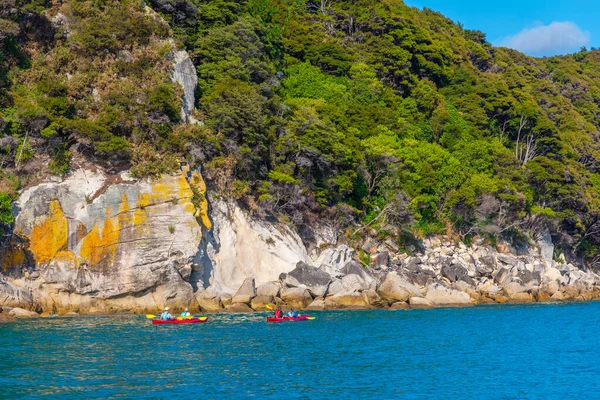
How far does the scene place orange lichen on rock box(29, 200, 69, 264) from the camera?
3400cm

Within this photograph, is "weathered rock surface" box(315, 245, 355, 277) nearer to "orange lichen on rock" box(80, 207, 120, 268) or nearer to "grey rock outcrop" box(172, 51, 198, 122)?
→ "grey rock outcrop" box(172, 51, 198, 122)

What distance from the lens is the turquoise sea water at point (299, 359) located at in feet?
64.6

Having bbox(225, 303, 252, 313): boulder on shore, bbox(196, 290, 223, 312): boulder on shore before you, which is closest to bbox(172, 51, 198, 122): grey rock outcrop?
bbox(196, 290, 223, 312): boulder on shore

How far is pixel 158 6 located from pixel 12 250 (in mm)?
23915

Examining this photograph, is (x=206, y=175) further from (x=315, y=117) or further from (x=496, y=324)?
(x=496, y=324)

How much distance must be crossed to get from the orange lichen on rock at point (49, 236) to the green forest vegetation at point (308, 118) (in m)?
2.35

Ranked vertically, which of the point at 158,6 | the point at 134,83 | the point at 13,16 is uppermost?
the point at 158,6

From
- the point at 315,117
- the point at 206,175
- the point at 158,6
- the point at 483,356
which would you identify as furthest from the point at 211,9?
the point at 483,356

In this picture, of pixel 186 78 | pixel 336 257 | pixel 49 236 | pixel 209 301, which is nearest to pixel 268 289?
pixel 209 301

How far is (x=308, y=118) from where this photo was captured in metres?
47.8

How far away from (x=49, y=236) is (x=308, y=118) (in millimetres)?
20557

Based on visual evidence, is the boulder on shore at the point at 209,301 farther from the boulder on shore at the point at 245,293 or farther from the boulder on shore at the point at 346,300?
the boulder on shore at the point at 346,300

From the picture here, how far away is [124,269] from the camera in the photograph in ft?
114

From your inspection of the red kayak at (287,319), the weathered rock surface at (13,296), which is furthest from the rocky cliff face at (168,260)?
the red kayak at (287,319)
